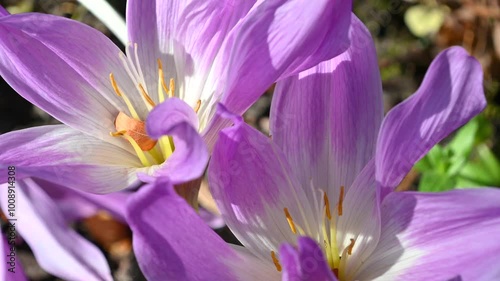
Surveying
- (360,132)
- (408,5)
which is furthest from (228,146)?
(408,5)

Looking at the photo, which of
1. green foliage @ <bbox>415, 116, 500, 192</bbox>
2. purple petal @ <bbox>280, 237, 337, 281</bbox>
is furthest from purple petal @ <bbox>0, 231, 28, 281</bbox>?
green foliage @ <bbox>415, 116, 500, 192</bbox>

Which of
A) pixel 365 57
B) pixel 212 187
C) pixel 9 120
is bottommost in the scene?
pixel 212 187

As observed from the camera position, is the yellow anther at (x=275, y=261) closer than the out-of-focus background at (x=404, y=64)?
Yes

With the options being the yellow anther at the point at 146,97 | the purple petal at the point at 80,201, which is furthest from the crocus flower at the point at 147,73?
the purple petal at the point at 80,201

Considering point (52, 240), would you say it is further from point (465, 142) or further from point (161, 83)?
point (465, 142)

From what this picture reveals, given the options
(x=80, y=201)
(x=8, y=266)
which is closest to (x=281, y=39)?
(x=8, y=266)

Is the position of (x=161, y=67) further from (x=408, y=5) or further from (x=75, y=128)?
(x=408, y=5)

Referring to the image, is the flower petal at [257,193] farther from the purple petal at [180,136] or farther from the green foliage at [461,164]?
the green foliage at [461,164]

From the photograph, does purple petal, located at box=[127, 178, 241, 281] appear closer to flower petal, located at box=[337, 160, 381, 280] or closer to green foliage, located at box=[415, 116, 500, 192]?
flower petal, located at box=[337, 160, 381, 280]
